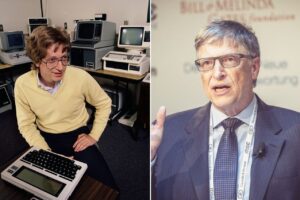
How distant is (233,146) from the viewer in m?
0.85

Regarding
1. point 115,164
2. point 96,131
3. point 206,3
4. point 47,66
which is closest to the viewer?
point 206,3

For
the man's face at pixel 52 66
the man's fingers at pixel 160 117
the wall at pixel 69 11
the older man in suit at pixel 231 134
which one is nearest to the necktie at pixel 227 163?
the older man in suit at pixel 231 134

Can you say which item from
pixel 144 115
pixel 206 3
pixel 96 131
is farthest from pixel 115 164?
pixel 206 3

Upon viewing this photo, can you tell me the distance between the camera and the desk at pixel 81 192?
30.3 inches

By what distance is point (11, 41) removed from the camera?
2.75 meters

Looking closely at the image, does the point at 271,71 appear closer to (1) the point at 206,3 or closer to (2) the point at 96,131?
(1) the point at 206,3

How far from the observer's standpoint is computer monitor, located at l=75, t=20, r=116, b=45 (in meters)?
2.46

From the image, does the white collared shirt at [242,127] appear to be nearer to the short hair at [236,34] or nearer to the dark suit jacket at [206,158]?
the dark suit jacket at [206,158]

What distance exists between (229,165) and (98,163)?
29.8 inches

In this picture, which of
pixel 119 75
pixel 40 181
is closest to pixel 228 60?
pixel 40 181

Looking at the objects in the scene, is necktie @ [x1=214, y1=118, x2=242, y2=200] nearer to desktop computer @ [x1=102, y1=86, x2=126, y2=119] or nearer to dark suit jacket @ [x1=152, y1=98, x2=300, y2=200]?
dark suit jacket @ [x1=152, y1=98, x2=300, y2=200]

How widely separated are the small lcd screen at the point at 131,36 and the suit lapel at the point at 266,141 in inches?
71.6

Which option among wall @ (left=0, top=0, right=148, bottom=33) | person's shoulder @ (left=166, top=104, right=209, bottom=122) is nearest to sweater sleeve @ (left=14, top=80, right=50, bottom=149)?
person's shoulder @ (left=166, top=104, right=209, bottom=122)

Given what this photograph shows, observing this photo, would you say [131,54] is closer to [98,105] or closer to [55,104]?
[98,105]
